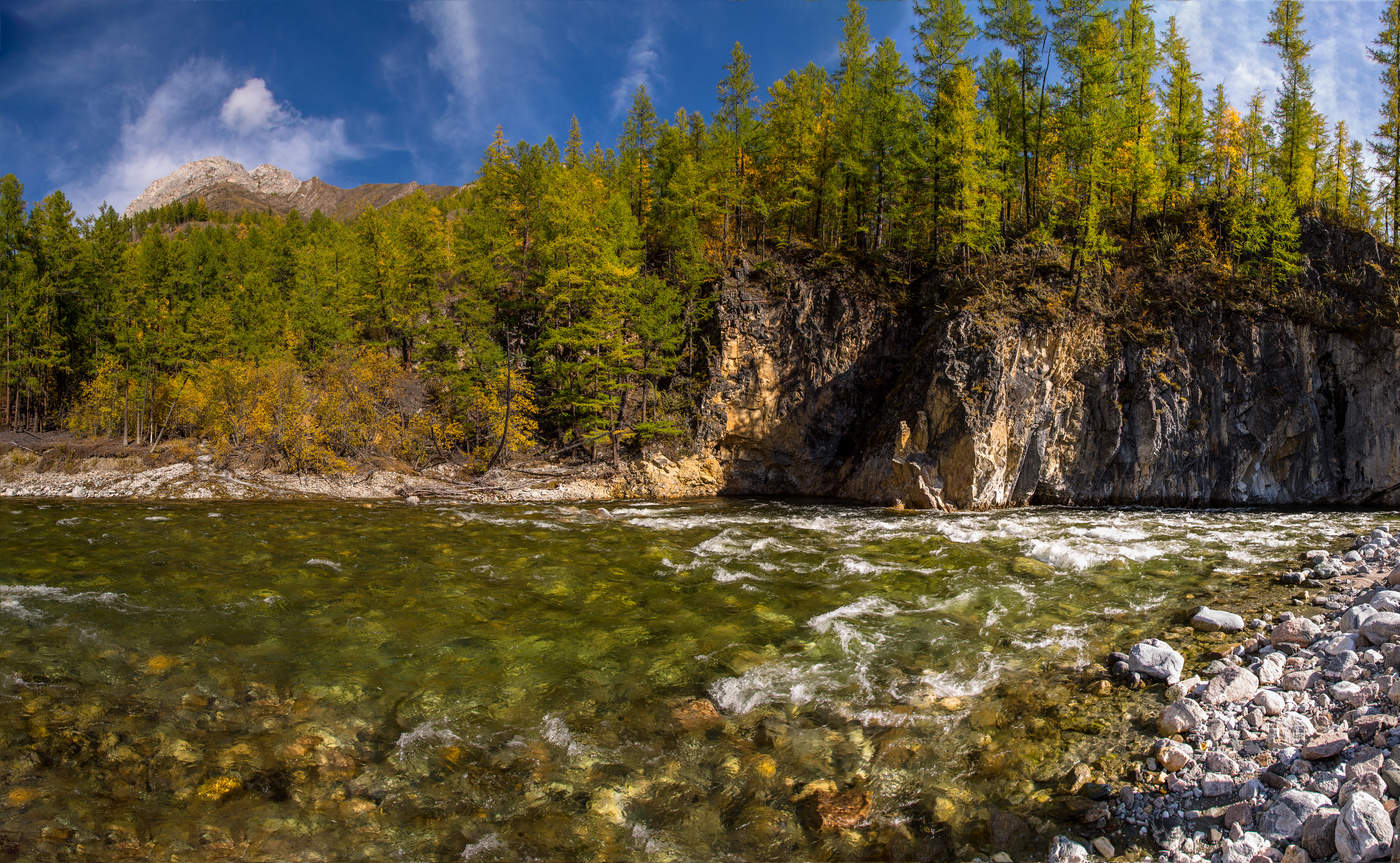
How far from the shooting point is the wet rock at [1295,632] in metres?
7.38

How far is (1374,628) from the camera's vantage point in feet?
22.5

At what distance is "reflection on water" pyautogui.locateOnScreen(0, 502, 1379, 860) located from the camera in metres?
4.88

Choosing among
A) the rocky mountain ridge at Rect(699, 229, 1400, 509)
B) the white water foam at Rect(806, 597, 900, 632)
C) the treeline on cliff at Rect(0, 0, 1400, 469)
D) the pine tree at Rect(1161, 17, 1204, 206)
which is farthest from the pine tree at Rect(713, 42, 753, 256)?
the white water foam at Rect(806, 597, 900, 632)

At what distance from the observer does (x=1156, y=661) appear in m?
7.05

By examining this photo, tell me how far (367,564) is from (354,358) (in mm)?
20649

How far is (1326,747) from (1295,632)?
3.38 m

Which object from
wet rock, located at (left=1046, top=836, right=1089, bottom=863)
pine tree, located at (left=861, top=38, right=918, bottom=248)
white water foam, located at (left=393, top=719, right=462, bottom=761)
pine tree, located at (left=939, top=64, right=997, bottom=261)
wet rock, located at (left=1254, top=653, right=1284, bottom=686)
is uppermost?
pine tree, located at (left=861, top=38, right=918, bottom=248)

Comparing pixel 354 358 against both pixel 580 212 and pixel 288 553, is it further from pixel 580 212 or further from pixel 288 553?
pixel 288 553

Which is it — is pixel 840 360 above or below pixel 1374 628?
above

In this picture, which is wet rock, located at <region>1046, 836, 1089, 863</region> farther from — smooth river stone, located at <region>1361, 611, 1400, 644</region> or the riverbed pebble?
smooth river stone, located at <region>1361, 611, 1400, 644</region>

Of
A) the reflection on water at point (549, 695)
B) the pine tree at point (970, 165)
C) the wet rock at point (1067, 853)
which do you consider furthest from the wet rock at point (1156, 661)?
the pine tree at point (970, 165)

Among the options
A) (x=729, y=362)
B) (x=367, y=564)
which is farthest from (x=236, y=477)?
(x=729, y=362)

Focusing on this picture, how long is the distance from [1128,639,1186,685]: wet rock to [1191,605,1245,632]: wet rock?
5.34 feet

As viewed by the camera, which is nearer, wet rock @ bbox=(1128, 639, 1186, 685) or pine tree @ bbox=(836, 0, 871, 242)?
wet rock @ bbox=(1128, 639, 1186, 685)
